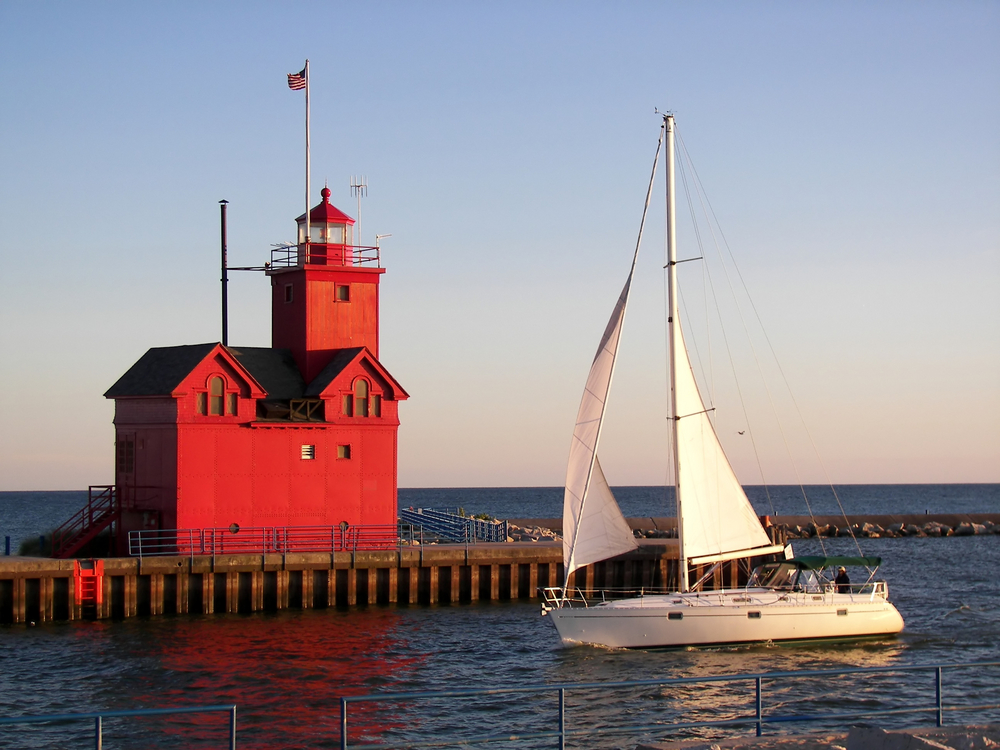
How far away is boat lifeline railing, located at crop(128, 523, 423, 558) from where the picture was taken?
124 feet

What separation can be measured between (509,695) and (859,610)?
11.3 m

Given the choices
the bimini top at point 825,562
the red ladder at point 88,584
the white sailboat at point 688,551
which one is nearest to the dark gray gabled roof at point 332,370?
the red ladder at point 88,584

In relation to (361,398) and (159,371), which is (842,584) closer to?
(361,398)

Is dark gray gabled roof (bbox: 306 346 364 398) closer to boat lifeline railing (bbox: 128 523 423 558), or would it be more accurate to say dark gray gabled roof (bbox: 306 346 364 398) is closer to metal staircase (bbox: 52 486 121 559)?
boat lifeline railing (bbox: 128 523 423 558)

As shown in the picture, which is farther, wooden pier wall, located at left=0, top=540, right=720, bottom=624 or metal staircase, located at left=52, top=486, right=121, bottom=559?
metal staircase, located at left=52, top=486, right=121, bottom=559

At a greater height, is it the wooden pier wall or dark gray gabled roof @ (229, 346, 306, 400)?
dark gray gabled roof @ (229, 346, 306, 400)

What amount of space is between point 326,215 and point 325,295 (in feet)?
10.1

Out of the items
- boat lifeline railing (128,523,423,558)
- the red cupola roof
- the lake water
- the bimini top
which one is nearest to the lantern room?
the red cupola roof

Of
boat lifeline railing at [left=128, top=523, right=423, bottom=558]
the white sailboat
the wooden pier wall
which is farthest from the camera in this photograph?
boat lifeline railing at [left=128, top=523, right=423, bottom=558]

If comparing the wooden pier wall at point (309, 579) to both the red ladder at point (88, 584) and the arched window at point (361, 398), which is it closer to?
the red ladder at point (88, 584)

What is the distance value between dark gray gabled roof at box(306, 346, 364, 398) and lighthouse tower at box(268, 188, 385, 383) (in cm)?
56

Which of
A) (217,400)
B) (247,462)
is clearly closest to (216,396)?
(217,400)

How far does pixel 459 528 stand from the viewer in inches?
1849

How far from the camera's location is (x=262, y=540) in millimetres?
39156
